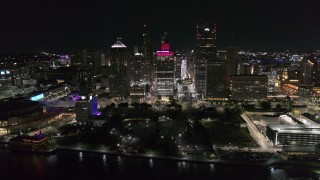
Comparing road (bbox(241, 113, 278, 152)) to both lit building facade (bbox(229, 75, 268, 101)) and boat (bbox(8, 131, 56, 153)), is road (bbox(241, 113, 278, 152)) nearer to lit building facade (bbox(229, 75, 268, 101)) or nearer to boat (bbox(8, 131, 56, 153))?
lit building facade (bbox(229, 75, 268, 101))

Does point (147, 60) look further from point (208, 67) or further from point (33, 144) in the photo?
point (33, 144)

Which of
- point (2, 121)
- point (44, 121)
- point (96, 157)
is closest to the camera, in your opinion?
point (96, 157)

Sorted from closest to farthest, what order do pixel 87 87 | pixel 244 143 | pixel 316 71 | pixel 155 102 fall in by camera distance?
pixel 244 143
pixel 155 102
pixel 87 87
pixel 316 71

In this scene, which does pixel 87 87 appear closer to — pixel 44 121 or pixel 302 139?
pixel 44 121

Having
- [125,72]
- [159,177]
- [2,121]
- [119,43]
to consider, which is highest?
[119,43]

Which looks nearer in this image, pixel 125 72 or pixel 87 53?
pixel 125 72

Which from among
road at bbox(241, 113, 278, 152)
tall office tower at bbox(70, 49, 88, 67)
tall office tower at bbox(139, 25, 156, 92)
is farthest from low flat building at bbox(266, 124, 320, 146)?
tall office tower at bbox(70, 49, 88, 67)

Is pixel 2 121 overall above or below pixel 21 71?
below

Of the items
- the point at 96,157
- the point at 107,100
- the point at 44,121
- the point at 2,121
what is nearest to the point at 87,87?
the point at 107,100
